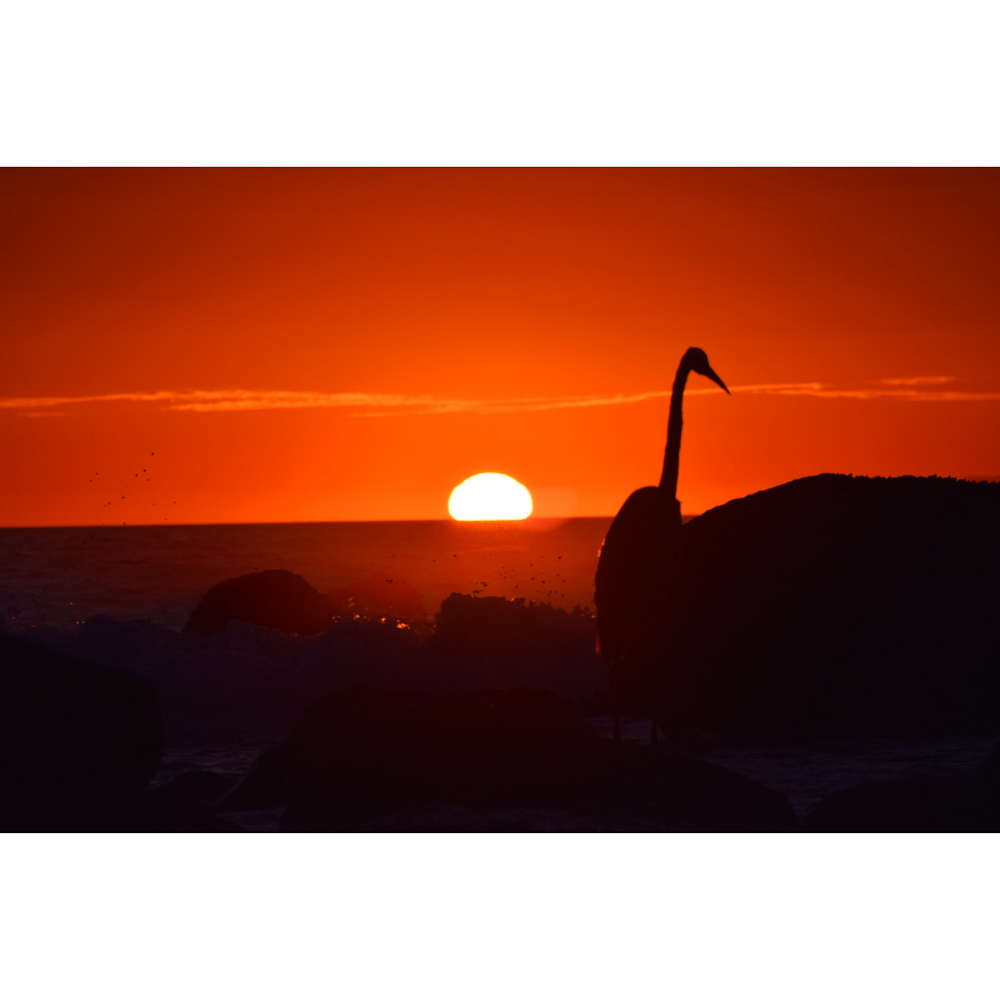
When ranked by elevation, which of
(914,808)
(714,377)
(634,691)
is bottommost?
(914,808)

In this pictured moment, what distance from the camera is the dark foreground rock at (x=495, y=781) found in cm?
486

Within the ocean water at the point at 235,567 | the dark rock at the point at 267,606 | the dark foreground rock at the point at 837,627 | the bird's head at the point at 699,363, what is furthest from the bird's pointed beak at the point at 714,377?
the ocean water at the point at 235,567

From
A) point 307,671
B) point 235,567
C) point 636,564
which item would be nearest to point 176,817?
point 636,564

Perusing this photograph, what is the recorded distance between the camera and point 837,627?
24.2ft

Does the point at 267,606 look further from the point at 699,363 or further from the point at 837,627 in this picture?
the point at 837,627

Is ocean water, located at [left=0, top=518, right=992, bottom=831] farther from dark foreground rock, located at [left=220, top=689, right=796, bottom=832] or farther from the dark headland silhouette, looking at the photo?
dark foreground rock, located at [left=220, top=689, right=796, bottom=832]

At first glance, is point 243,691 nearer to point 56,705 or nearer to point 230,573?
point 56,705

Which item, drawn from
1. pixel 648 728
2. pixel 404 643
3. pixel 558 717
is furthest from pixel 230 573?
pixel 558 717

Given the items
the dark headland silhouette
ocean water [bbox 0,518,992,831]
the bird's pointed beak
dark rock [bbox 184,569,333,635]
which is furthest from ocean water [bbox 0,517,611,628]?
the bird's pointed beak

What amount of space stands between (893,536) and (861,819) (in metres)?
3.66

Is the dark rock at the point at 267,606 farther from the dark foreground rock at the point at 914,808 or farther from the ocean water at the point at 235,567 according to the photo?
the dark foreground rock at the point at 914,808

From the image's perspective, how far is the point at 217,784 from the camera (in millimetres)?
6531

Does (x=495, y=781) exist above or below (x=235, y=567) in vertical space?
below

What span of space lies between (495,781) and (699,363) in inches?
142
